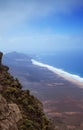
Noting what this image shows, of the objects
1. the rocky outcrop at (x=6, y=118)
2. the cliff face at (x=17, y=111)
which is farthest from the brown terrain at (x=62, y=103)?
the rocky outcrop at (x=6, y=118)

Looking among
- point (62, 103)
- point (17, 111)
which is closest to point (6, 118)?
point (17, 111)

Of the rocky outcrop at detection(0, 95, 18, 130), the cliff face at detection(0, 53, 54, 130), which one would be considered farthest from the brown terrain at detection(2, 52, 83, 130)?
the rocky outcrop at detection(0, 95, 18, 130)

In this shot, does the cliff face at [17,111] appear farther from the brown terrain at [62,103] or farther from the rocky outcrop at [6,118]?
the brown terrain at [62,103]

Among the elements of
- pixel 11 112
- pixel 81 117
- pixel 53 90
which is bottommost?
pixel 11 112

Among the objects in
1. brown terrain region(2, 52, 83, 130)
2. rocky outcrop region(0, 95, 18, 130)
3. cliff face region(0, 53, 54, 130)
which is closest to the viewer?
rocky outcrop region(0, 95, 18, 130)

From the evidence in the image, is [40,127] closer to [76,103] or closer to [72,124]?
[72,124]

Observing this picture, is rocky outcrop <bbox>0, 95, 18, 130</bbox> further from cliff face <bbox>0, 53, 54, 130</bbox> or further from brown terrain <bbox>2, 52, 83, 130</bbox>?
brown terrain <bbox>2, 52, 83, 130</bbox>

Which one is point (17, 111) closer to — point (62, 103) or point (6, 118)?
A: point (6, 118)

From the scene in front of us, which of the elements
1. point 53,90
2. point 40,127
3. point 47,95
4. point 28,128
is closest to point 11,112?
point 28,128
